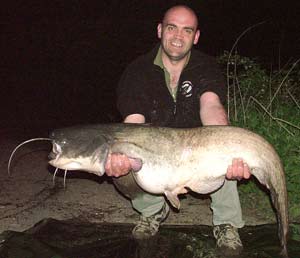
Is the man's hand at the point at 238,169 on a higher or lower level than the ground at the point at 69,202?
higher

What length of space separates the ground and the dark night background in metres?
3.57

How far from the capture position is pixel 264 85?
599 cm

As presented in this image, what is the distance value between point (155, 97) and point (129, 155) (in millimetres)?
1018

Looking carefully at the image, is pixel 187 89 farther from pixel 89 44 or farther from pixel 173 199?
pixel 89 44

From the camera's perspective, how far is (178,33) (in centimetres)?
411

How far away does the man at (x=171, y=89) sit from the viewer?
3930 millimetres

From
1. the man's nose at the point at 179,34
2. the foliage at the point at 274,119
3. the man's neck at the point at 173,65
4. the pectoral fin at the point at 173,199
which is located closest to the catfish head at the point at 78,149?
the pectoral fin at the point at 173,199

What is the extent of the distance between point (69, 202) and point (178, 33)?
199cm

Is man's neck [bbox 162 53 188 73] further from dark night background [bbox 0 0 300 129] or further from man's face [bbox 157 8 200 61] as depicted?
dark night background [bbox 0 0 300 129]

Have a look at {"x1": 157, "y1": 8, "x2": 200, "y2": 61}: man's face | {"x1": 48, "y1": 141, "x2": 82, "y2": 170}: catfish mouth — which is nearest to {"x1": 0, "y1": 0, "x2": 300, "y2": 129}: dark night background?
{"x1": 157, "y1": 8, "x2": 200, "y2": 61}: man's face

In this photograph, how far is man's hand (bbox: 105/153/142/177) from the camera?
3230 mm

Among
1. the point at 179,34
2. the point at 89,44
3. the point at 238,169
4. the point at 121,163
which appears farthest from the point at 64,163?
the point at 89,44

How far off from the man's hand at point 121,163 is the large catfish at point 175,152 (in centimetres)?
3

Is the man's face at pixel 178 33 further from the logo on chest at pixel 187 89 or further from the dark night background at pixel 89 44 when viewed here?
the dark night background at pixel 89 44
